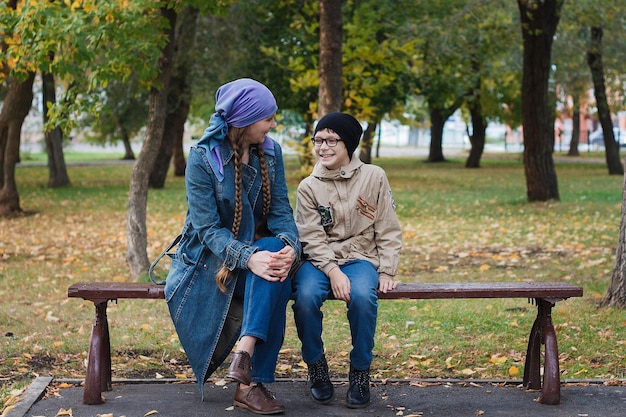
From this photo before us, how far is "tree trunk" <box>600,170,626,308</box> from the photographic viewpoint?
714 centimetres

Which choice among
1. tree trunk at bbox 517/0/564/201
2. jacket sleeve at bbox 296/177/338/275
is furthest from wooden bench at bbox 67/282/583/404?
tree trunk at bbox 517/0/564/201

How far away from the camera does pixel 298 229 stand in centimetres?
514

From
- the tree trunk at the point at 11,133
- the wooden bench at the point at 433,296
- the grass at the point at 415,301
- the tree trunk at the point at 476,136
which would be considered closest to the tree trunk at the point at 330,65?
the grass at the point at 415,301

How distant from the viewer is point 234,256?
4727 millimetres

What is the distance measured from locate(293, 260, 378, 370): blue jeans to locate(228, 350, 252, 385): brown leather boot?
0.40 m

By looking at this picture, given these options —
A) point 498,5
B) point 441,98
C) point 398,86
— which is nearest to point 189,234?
point 498,5

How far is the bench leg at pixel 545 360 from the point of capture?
4953 millimetres

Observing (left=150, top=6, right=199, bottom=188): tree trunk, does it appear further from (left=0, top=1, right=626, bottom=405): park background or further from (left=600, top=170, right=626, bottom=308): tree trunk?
(left=600, top=170, right=626, bottom=308): tree trunk

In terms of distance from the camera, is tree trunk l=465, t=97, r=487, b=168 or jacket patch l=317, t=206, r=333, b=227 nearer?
jacket patch l=317, t=206, r=333, b=227

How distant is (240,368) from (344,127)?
141 centimetres

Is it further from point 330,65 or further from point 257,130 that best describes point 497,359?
point 330,65

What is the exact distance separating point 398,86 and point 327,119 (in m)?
20.6

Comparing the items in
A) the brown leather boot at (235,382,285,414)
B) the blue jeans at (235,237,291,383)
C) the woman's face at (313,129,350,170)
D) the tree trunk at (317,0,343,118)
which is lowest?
the brown leather boot at (235,382,285,414)

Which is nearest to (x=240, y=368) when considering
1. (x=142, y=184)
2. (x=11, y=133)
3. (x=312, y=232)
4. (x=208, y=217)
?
(x=208, y=217)
